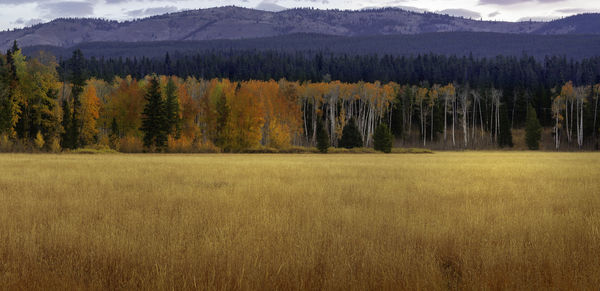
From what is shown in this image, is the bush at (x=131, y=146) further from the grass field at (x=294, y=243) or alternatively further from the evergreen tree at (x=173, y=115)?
the grass field at (x=294, y=243)

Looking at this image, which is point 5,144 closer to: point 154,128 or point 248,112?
point 154,128

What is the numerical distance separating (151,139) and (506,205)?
2098 inches

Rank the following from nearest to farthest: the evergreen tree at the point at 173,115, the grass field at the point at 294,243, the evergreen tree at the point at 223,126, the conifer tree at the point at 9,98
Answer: the grass field at the point at 294,243
the conifer tree at the point at 9,98
the evergreen tree at the point at 223,126
the evergreen tree at the point at 173,115

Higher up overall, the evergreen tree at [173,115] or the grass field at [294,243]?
the evergreen tree at [173,115]

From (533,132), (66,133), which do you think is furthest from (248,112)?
(533,132)

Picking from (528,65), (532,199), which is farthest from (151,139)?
(528,65)

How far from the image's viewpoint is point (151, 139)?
201ft

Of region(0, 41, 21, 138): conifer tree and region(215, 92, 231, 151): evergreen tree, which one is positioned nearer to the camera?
region(0, 41, 21, 138): conifer tree

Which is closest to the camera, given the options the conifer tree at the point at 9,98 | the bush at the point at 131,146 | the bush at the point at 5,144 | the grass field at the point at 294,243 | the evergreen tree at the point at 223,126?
the grass field at the point at 294,243

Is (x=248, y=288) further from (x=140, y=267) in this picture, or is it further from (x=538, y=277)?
(x=538, y=277)

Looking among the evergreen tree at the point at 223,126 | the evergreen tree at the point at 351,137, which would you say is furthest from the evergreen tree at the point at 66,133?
the evergreen tree at the point at 351,137

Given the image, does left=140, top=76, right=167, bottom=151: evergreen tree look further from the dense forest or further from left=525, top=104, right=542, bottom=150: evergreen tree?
left=525, top=104, right=542, bottom=150: evergreen tree

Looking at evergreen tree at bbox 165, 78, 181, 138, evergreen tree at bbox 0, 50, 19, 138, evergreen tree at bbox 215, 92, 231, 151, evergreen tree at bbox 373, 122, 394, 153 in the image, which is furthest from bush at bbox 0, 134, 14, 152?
evergreen tree at bbox 373, 122, 394, 153

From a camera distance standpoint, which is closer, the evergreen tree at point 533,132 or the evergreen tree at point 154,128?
the evergreen tree at point 154,128
